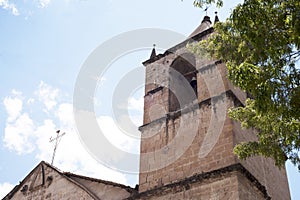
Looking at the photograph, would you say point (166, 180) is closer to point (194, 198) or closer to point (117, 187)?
point (194, 198)

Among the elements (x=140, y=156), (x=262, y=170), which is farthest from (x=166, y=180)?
(x=262, y=170)

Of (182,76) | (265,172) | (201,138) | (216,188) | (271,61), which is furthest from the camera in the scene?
(182,76)

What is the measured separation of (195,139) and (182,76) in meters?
2.67

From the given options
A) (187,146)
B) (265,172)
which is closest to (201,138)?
(187,146)

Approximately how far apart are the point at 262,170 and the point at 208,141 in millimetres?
1639

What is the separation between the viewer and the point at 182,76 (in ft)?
36.8

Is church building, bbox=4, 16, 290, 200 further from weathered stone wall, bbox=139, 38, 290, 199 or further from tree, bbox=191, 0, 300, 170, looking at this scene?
tree, bbox=191, 0, 300, 170

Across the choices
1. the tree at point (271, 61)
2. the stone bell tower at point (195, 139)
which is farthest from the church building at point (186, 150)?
the tree at point (271, 61)

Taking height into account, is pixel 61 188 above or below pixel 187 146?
below

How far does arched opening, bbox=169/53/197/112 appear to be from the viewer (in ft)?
35.2

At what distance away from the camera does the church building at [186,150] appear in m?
8.19

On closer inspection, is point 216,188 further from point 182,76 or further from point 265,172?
point 182,76

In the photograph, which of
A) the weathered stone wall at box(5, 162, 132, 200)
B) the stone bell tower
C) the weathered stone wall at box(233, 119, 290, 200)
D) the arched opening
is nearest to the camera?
the stone bell tower

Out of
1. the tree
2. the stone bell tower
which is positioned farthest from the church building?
the tree
